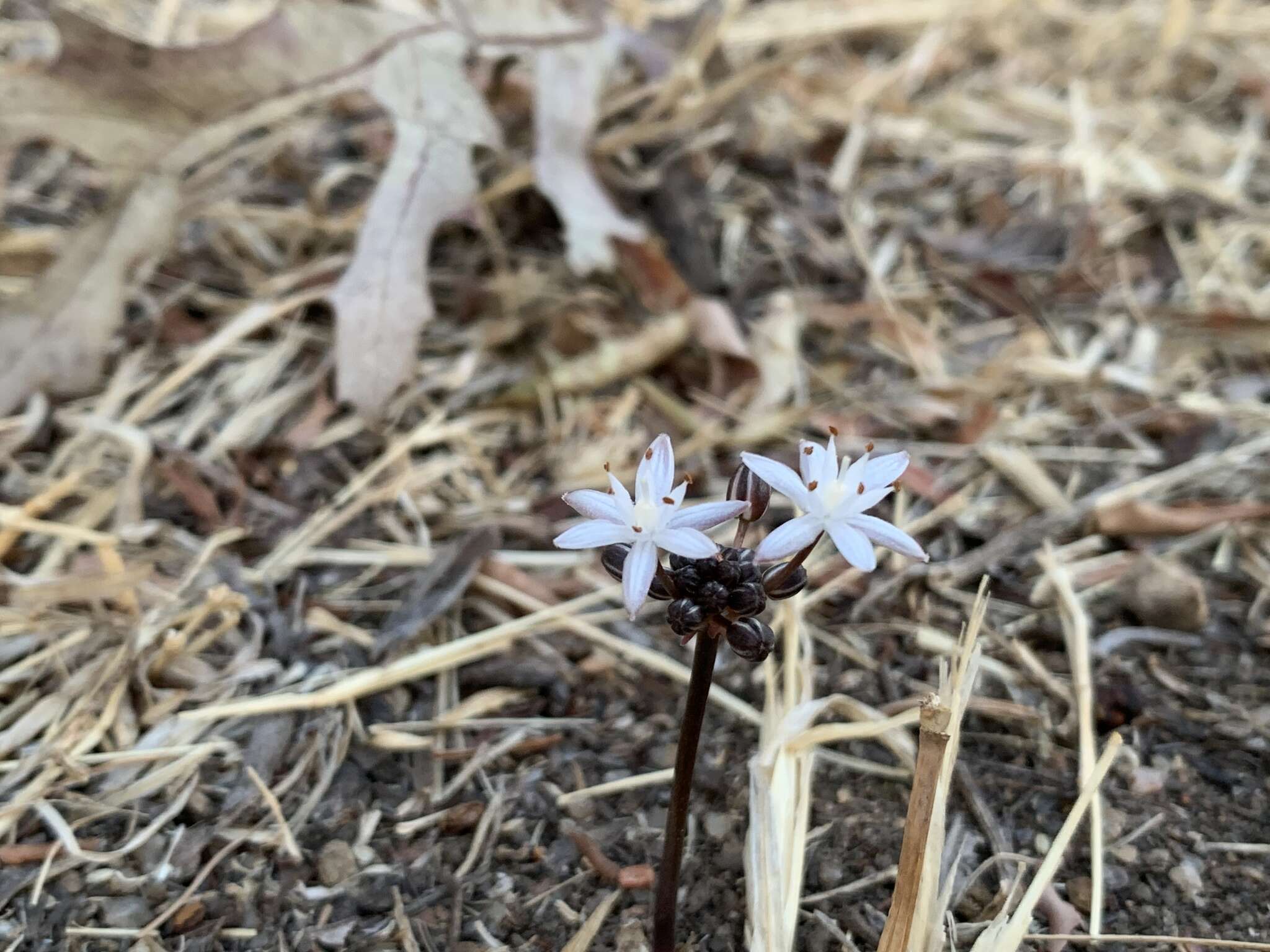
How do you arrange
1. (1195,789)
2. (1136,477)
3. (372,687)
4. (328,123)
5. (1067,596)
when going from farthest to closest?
(328,123) < (1136,477) < (1067,596) < (372,687) < (1195,789)

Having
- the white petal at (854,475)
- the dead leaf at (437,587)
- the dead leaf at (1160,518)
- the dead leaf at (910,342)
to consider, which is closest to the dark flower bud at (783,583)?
the white petal at (854,475)

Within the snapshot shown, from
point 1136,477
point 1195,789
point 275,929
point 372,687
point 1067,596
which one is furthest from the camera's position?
point 1136,477

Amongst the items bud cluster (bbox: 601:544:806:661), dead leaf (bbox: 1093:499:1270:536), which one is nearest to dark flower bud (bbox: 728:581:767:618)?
bud cluster (bbox: 601:544:806:661)

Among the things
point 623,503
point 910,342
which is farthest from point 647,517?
point 910,342

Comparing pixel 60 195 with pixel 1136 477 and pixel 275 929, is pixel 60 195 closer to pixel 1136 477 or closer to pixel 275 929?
pixel 275 929

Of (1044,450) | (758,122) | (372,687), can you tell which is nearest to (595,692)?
(372,687)

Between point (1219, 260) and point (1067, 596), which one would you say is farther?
point (1219, 260)

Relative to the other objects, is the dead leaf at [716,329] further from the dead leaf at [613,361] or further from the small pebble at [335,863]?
the small pebble at [335,863]
